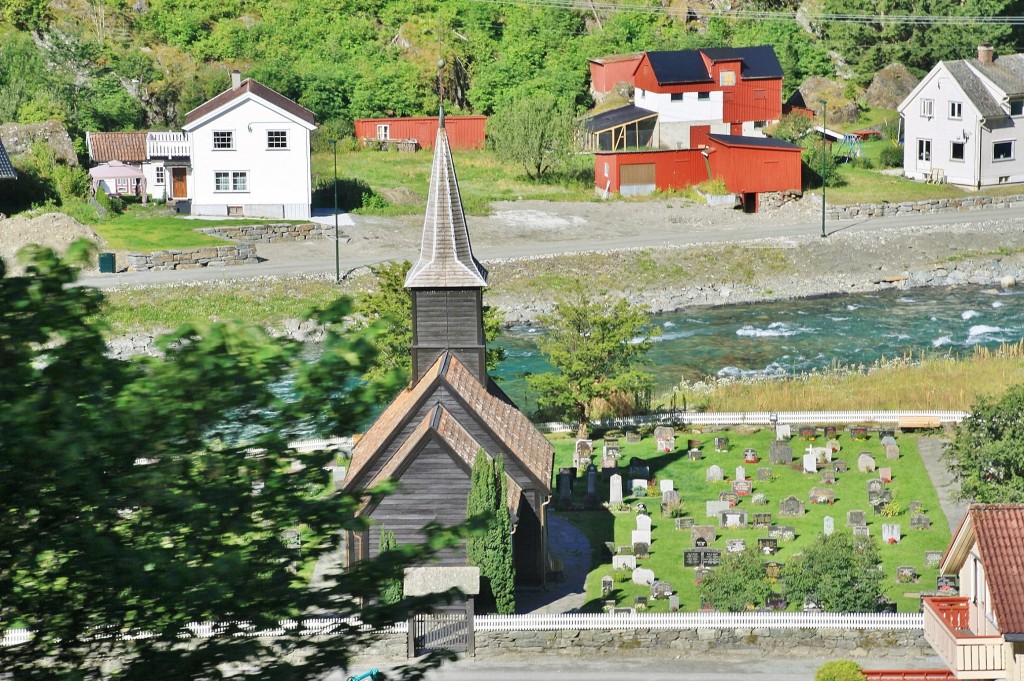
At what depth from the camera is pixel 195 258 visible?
6512cm

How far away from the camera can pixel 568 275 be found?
66.2m

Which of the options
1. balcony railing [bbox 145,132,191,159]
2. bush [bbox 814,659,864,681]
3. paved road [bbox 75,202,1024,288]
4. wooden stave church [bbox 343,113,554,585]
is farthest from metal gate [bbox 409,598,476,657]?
balcony railing [bbox 145,132,191,159]

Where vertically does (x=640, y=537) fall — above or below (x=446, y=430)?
below

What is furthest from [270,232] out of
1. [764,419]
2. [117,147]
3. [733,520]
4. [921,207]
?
[733,520]

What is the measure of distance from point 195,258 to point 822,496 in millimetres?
34648

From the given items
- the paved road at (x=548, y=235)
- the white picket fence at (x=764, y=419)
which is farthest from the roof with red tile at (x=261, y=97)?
the white picket fence at (x=764, y=419)

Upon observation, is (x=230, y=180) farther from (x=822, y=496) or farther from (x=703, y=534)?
(x=703, y=534)

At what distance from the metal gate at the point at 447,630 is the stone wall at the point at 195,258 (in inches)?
1463

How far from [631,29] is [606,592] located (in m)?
72.7

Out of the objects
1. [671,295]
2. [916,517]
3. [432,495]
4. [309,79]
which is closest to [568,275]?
[671,295]

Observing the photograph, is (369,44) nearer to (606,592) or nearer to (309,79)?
(309,79)

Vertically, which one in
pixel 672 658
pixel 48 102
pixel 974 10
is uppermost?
pixel 974 10

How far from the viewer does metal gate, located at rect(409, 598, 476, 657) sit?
2922cm

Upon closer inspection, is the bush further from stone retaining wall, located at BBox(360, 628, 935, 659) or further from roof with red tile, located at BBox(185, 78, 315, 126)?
roof with red tile, located at BBox(185, 78, 315, 126)
